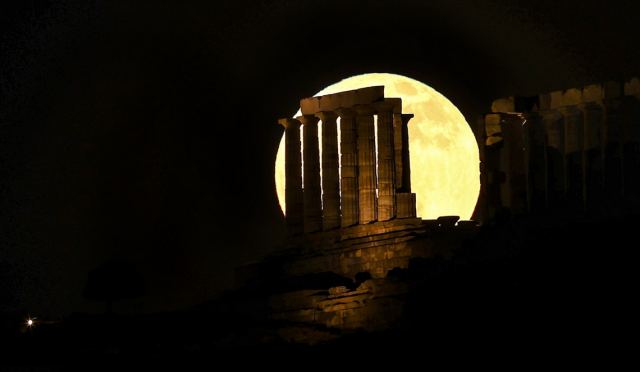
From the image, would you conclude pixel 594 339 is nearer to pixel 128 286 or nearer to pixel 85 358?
pixel 85 358

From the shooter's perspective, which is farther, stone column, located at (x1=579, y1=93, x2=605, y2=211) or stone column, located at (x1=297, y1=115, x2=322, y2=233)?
stone column, located at (x1=297, y1=115, x2=322, y2=233)

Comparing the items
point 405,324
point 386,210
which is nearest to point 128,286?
point 386,210

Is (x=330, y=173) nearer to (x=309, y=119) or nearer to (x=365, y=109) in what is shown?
(x=309, y=119)

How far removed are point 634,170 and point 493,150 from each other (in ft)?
20.4

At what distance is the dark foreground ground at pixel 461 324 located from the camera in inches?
2238

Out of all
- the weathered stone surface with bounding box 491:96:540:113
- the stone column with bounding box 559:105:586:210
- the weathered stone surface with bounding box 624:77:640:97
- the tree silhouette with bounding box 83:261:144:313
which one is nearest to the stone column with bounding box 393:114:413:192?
the weathered stone surface with bounding box 491:96:540:113

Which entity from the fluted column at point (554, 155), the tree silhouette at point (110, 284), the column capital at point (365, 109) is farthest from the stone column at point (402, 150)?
the tree silhouette at point (110, 284)

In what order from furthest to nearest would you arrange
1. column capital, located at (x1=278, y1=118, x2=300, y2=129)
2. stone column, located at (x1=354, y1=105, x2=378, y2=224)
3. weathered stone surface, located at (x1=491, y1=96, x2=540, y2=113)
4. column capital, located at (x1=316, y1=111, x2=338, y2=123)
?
column capital, located at (x1=278, y1=118, x2=300, y2=129) < column capital, located at (x1=316, y1=111, x2=338, y2=123) < stone column, located at (x1=354, y1=105, x2=378, y2=224) < weathered stone surface, located at (x1=491, y1=96, x2=540, y2=113)

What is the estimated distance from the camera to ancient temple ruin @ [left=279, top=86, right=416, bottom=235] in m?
76.9

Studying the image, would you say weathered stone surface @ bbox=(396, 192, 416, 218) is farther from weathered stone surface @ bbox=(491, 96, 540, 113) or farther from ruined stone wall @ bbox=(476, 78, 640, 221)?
weathered stone surface @ bbox=(491, 96, 540, 113)

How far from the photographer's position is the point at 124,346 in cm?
6494

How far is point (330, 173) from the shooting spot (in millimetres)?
79375

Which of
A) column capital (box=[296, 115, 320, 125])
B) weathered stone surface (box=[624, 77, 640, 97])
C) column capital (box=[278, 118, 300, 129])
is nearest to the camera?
weathered stone surface (box=[624, 77, 640, 97])

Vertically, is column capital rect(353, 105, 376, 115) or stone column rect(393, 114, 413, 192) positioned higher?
column capital rect(353, 105, 376, 115)
